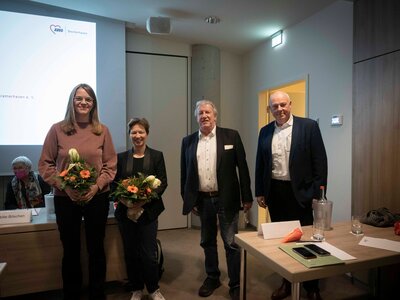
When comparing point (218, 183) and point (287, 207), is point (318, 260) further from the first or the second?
point (218, 183)

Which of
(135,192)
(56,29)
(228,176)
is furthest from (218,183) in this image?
(56,29)

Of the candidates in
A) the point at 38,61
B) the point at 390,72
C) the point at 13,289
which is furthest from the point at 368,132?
the point at 38,61

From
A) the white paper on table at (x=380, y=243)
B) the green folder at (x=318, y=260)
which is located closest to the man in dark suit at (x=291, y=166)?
the white paper on table at (x=380, y=243)

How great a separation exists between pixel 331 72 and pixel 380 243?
1.85 m

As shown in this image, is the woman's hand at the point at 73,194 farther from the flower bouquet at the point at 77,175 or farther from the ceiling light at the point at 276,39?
the ceiling light at the point at 276,39

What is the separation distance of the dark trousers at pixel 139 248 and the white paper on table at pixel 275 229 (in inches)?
33.8

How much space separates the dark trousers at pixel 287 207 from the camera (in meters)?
2.09

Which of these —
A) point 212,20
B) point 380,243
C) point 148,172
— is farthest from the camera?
point 212,20

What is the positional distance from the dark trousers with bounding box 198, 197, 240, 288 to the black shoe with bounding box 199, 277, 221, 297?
16 cm

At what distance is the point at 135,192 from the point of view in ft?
6.08

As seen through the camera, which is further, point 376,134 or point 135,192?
point 376,134

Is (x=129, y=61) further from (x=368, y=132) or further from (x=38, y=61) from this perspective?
(x=368, y=132)

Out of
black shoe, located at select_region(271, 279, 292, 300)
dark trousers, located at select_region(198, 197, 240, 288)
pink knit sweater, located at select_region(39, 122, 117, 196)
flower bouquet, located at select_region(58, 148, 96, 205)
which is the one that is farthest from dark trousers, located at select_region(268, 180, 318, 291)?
flower bouquet, located at select_region(58, 148, 96, 205)

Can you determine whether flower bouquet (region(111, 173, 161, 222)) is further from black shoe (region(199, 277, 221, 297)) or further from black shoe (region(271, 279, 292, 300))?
black shoe (region(271, 279, 292, 300))
